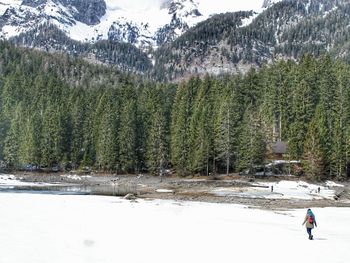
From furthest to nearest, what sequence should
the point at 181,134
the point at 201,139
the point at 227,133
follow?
the point at 181,134
the point at 201,139
the point at 227,133

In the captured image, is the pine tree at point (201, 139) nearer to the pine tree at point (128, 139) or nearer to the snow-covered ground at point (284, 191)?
the pine tree at point (128, 139)

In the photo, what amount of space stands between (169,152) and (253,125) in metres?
19.0

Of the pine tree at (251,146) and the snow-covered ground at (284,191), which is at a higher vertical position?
the pine tree at (251,146)

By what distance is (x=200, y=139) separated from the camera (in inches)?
3460

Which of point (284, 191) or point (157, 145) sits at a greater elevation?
point (157, 145)

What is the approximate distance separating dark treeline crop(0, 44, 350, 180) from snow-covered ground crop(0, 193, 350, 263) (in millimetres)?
44077

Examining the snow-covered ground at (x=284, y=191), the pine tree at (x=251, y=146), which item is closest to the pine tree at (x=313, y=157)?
the snow-covered ground at (x=284, y=191)

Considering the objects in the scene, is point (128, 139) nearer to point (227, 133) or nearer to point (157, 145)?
point (157, 145)

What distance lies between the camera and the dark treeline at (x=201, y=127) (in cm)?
8262

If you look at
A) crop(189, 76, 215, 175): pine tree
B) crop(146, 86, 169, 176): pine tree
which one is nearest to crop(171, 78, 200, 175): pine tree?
crop(189, 76, 215, 175): pine tree

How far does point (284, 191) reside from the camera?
6091 cm

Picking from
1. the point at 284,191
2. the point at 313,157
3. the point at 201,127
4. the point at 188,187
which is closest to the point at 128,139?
the point at 201,127

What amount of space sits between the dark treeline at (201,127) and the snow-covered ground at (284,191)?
8.84m

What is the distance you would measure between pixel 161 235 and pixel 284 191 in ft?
125
